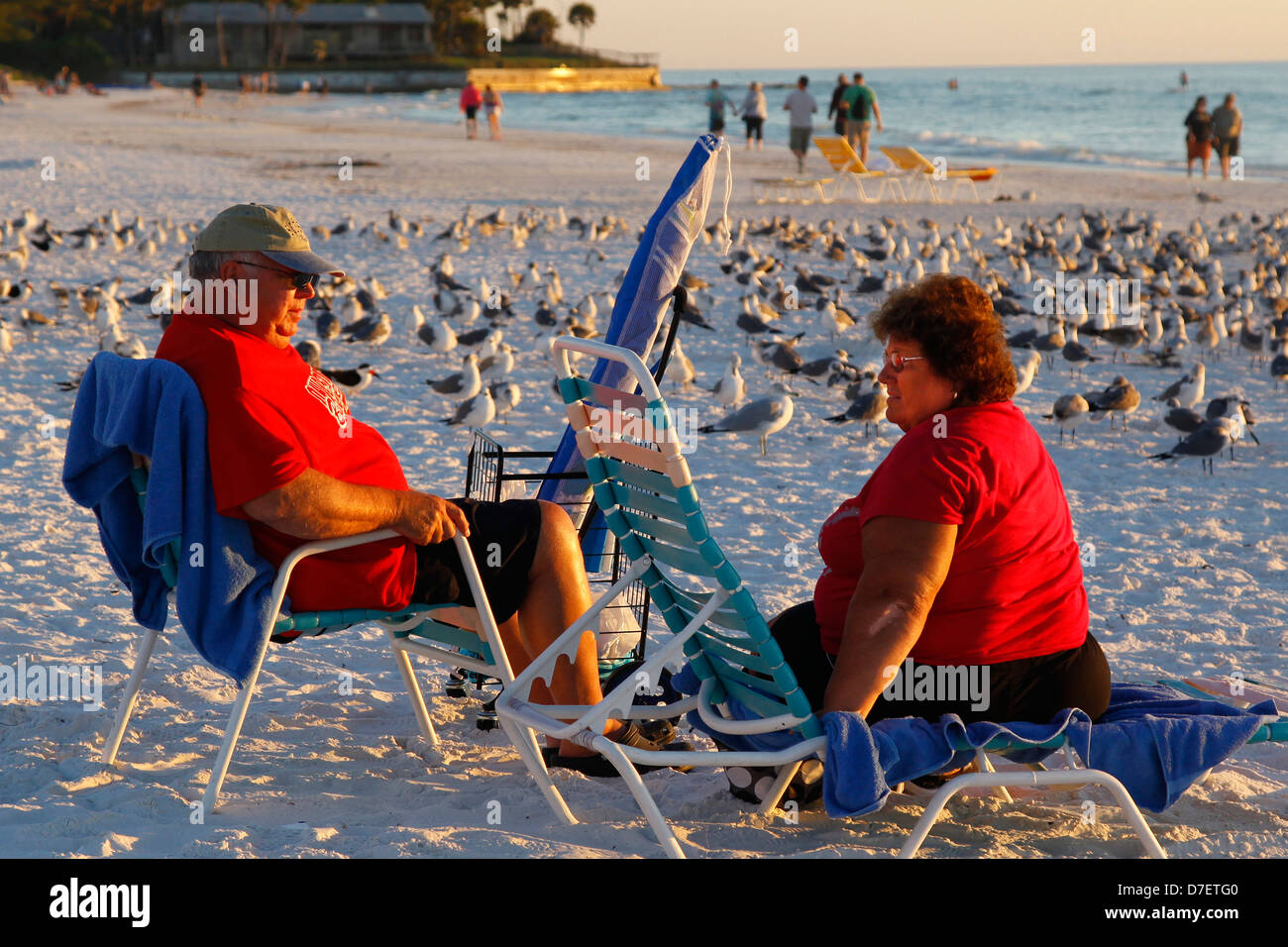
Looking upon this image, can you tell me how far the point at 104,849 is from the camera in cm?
292

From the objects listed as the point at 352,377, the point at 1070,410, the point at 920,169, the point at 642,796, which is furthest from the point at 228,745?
the point at 920,169

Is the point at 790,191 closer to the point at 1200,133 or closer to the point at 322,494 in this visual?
the point at 1200,133

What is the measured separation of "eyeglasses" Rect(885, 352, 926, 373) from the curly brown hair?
0.07ft

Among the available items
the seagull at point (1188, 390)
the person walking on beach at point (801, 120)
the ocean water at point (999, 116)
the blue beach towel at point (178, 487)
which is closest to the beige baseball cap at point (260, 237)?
the blue beach towel at point (178, 487)

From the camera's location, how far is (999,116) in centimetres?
5553

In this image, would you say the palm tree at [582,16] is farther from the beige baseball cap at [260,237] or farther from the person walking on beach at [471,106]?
the beige baseball cap at [260,237]

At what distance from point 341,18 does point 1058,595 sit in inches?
3260

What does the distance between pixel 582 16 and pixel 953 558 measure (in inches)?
4114

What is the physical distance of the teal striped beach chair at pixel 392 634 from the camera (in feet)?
10.3

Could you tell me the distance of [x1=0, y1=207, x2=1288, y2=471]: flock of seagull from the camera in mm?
8273

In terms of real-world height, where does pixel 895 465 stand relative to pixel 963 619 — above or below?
above

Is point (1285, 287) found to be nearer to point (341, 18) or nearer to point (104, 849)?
point (104, 849)
